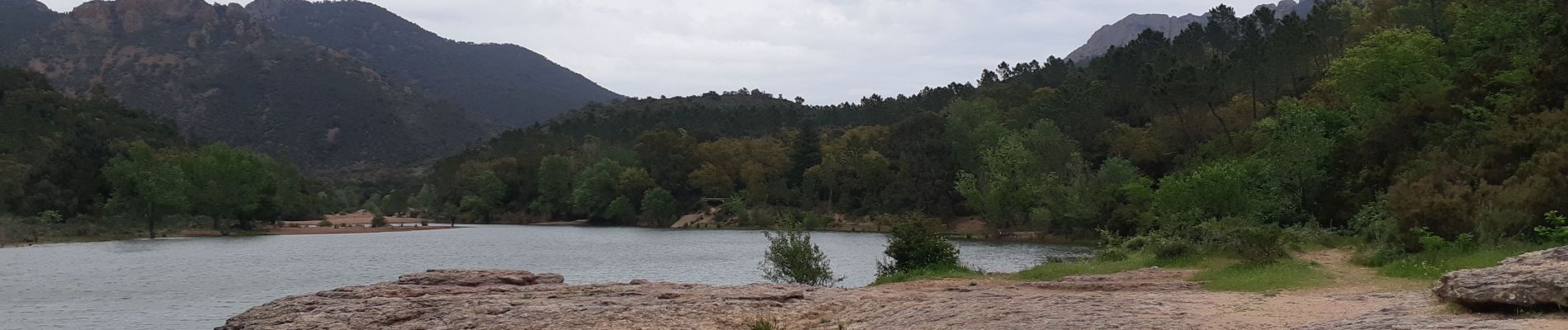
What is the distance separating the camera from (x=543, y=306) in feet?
73.4

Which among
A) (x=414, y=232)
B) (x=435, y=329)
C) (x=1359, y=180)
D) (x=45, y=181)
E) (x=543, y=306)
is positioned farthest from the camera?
(x=414, y=232)

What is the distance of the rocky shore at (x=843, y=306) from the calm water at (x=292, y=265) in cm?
1054

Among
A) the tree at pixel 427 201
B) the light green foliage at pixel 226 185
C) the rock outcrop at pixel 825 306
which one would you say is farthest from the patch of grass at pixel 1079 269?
the tree at pixel 427 201

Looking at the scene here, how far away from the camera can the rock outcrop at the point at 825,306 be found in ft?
52.4

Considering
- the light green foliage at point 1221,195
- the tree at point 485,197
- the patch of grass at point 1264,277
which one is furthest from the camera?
the tree at point 485,197

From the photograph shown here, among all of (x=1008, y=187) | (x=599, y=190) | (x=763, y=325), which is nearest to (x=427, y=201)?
(x=599, y=190)

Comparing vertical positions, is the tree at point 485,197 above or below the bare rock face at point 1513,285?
above

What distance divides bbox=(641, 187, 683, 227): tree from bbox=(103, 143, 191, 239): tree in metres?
48.5

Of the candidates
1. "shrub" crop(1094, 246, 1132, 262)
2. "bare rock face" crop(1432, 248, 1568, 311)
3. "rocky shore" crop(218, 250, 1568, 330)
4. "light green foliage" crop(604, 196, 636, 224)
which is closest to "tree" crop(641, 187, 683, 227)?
"light green foliage" crop(604, 196, 636, 224)

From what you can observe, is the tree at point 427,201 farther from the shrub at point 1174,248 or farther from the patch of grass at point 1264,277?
the patch of grass at point 1264,277

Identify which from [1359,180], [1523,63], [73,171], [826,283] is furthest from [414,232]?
[1523,63]

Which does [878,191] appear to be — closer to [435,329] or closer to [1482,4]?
[1482,4]

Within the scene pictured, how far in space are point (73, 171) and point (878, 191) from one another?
77.5 m

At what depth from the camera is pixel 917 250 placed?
32.0 m
